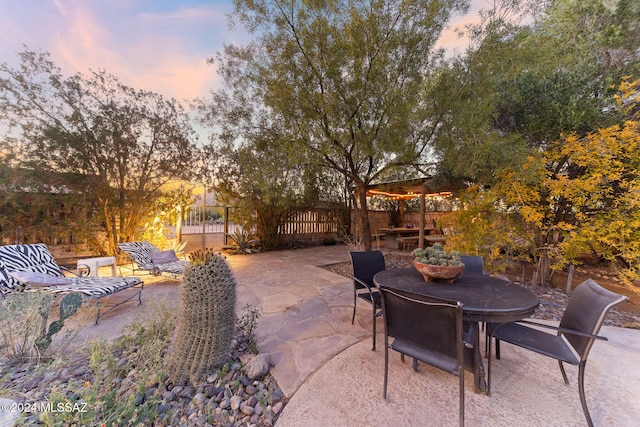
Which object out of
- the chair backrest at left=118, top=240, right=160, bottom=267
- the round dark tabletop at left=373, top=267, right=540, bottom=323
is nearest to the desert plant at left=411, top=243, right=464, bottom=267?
the round dark tabletop at left=373, top=267, right=540, bottom=323

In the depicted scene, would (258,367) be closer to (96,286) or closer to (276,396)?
(276,396)

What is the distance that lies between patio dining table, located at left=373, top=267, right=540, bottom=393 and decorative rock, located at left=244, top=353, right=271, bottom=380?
1184 mm

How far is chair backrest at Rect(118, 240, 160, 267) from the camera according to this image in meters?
4.55

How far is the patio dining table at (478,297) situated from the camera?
1647mm

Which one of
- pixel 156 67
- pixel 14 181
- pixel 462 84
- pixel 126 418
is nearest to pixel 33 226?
pixel 14 181

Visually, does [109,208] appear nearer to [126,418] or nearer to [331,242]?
[126,418]

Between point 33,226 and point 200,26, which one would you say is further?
point 33,226

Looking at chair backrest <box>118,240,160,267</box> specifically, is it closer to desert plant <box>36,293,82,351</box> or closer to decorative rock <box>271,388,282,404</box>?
desert plant <box>36,293,82,351</box>

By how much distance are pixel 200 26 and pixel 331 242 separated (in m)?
7.64

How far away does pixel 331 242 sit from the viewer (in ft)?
32.7

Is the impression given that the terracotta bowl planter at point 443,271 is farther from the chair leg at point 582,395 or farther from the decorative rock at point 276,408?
the decorative rock at point 276,408

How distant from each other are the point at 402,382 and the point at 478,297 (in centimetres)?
92

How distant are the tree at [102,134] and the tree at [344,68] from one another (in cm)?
277

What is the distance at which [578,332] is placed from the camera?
5.03ft
